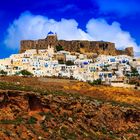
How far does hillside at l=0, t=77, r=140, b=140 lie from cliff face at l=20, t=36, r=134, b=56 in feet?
243

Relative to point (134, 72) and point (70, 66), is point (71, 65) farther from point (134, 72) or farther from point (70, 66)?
point (134, 72)

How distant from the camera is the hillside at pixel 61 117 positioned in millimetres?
35031

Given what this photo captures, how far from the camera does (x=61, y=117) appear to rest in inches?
1495

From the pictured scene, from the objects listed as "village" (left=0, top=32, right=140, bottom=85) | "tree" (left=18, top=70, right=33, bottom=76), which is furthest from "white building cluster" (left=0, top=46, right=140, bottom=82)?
"tree" (left=18, top=70, right=33, bottom=76)

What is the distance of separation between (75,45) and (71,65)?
16.9 metres

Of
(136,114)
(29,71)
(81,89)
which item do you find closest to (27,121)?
(136,114)

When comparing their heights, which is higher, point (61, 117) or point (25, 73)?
point (25, 73)

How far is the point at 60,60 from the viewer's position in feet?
354

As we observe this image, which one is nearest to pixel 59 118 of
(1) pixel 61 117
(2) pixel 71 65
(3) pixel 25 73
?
(1) pixel 61 117

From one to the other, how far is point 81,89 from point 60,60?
48.6m

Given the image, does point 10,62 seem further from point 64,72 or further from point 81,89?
point 81,89

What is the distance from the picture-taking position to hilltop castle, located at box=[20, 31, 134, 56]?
116250 millimetres

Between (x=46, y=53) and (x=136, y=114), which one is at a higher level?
(x=46, y=53)

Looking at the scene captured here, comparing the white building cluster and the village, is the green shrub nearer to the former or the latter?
the village
